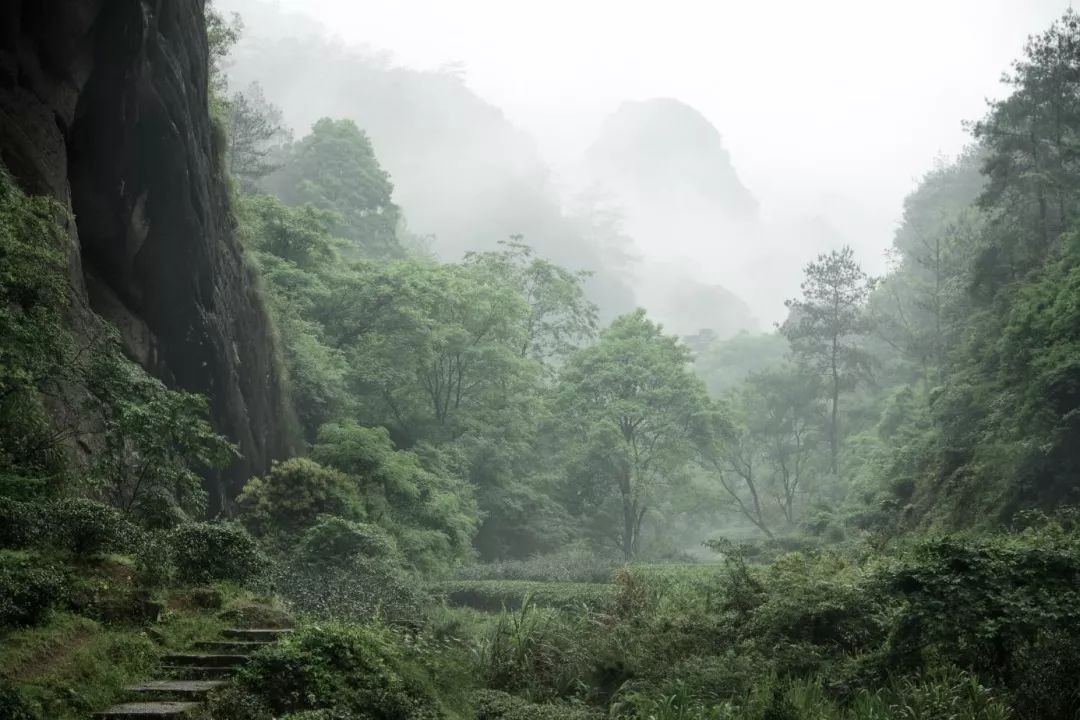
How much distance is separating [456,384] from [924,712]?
2631cm

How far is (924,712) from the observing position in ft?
21.1

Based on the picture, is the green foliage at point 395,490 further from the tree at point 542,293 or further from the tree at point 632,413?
the tree at point 542,293

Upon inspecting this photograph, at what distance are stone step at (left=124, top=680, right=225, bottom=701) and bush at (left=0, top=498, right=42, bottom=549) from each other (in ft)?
6.41

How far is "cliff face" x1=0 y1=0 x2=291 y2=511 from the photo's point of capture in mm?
11492

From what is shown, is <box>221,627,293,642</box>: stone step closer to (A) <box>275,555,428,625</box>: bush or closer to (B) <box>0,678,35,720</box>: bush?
(A) <box>275,555,428,625</box>: bush

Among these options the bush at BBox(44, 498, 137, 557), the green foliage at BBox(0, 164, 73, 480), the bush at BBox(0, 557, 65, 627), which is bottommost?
the bush at BBox(0, 557, 65, 627)

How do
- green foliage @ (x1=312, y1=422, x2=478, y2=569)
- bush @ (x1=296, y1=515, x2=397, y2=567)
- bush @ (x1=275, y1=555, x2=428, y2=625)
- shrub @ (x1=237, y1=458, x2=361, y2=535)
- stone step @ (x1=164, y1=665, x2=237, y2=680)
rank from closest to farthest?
1. stone step @ (x1=164, y1=665, x2=237, y2=680)
2. bush @ (x1=275, y1=555, x2=428, y2=625)
3. bush @ (x1=296, y1=515, x2=397, y2=567)
4. shrub @ (x1=237, y1=458, x2=361, y2=535)
5. green foliage @ (x1=312, y1=422, x2=478, y2=569)

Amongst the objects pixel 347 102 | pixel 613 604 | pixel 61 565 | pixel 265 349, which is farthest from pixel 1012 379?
pixel 347 102

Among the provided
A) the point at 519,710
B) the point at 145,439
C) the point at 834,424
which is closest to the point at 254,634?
the point at 519,710

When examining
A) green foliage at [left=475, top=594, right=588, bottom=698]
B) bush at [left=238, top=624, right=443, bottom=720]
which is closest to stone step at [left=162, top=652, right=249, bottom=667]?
bush at [left=238, top=624, right=443, bottom=720]

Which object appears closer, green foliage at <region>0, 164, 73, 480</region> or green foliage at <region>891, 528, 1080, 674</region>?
green foliage at <region>891, 528, 1080, 674</region>

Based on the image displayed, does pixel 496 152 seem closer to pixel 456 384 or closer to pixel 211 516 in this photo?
pixel 456 384

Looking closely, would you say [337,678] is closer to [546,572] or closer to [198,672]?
[198,672]

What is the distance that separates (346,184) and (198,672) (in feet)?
129
